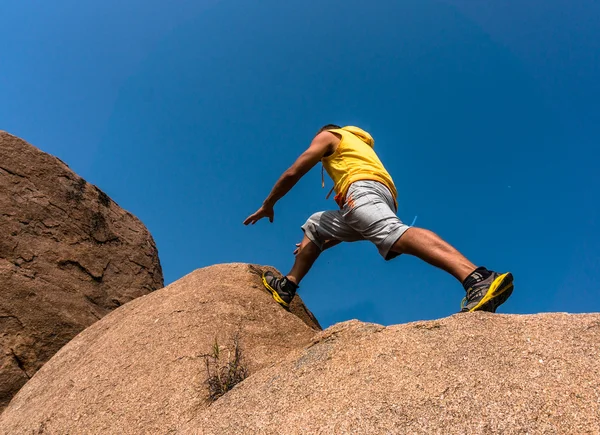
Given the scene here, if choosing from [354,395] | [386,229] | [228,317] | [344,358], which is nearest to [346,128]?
[386,229]

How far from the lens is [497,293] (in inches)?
98.7

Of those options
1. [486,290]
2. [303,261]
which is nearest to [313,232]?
[303,261]

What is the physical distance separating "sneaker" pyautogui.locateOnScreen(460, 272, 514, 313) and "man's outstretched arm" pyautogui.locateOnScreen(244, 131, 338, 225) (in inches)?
60.6

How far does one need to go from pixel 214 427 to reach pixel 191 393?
1.31 feet

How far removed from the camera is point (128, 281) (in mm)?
5285

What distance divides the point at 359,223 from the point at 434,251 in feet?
2.11

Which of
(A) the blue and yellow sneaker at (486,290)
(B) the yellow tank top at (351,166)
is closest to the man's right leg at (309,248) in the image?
(B) the yellow tank top at (351,166)

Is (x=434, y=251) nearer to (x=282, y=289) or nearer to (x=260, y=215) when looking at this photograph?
(x=282, y=289)

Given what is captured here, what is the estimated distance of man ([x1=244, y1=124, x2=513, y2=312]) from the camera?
260 cm

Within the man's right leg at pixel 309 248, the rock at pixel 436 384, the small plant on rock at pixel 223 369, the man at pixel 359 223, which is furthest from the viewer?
the man's right leg at pixel 309 248

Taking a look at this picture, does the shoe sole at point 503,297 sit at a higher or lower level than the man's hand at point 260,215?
lower

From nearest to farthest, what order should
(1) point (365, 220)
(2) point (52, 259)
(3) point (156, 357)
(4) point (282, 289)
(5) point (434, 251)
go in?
(5) point (434, 251) < (3) point (156, 357) < (1) point (365, 220) < (4) point (282, 289) < (2) point (52, 259)

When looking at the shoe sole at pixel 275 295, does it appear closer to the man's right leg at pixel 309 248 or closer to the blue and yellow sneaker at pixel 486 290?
the man's right leg at pixel 309 248

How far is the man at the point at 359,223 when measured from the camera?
8.52 ft
